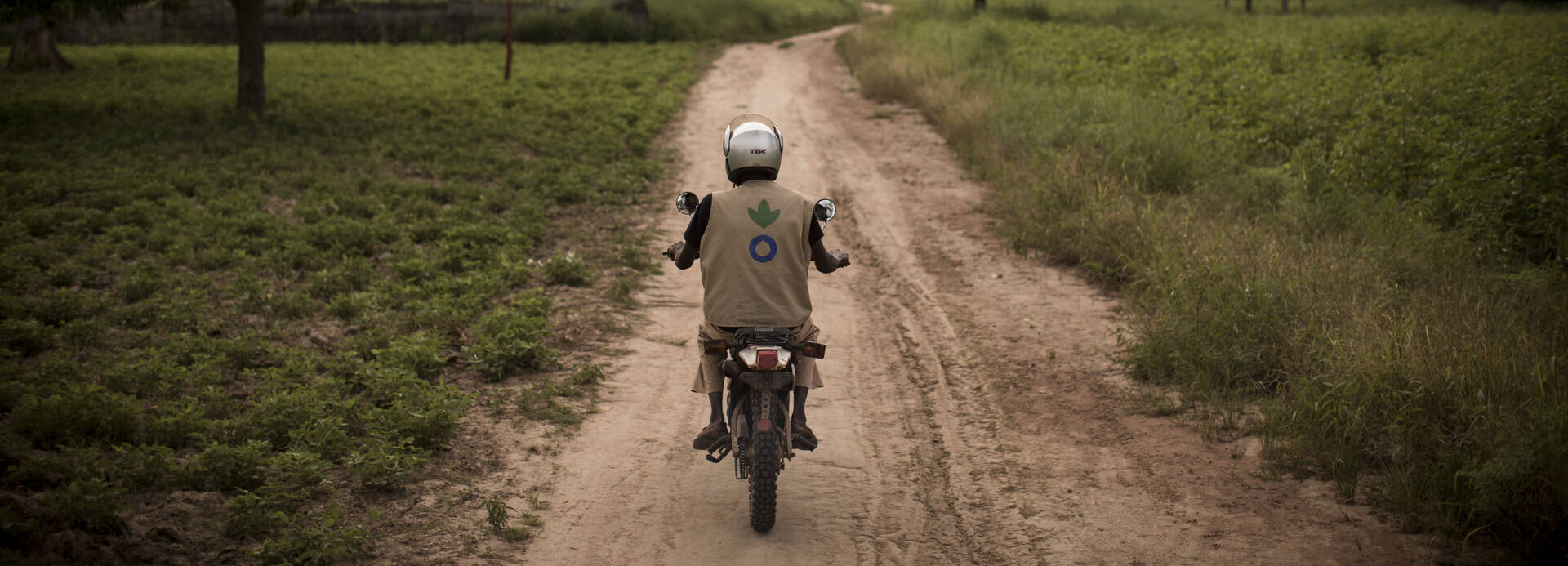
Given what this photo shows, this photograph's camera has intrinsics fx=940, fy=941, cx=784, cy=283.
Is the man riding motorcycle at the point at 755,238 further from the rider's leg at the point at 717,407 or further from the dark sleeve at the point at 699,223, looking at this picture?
the rider's leg at the point at 717,407

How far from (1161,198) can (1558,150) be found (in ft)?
12.1

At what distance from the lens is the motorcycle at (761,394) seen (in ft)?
15.8

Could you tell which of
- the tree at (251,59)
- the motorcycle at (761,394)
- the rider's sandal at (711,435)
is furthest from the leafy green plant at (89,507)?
the tree at (251,59)

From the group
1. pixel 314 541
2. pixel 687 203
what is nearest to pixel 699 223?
pixel 687 203

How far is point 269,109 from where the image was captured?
18266 millimetres

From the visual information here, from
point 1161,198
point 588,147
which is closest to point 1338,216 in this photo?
point 1161,198

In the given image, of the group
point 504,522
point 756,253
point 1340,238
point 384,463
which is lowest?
point 504,522

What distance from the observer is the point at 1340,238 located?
910 centimetres

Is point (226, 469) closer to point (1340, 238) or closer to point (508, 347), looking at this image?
point (508, 347)

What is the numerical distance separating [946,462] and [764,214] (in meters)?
2.22

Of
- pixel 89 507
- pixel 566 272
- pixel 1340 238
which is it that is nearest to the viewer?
pixel 89 507

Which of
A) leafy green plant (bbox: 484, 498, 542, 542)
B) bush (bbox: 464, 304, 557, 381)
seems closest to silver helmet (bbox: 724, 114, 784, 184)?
leafy green plant (bbox: 484, 498, 542, 542)

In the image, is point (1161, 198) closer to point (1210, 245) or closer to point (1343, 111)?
point (1210, 245)

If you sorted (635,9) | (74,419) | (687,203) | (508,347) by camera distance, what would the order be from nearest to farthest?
(687,203) → (74,419) → (508,347) → (635,9)
